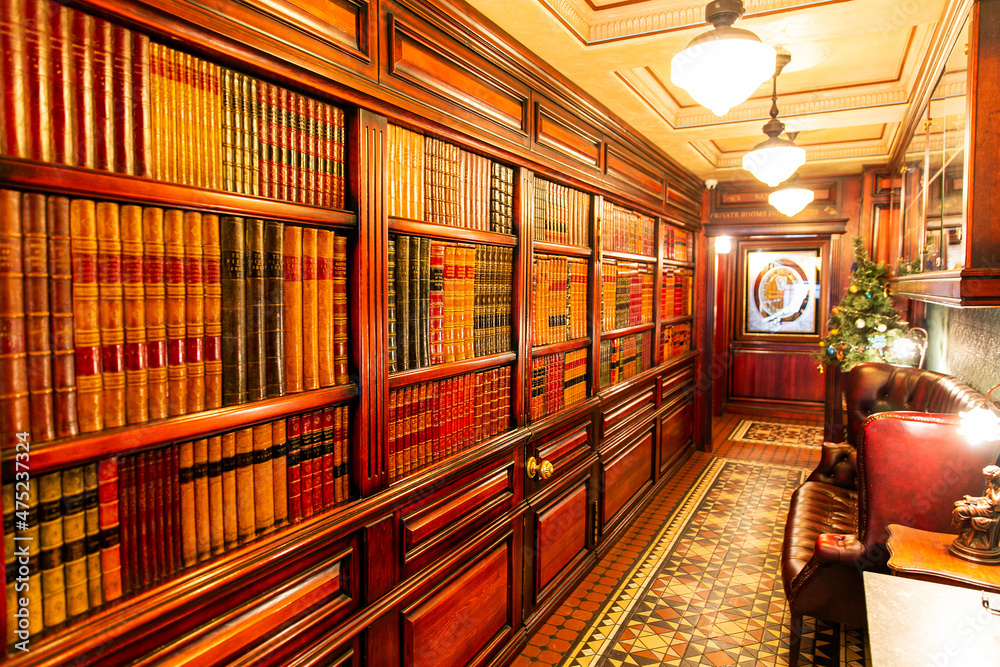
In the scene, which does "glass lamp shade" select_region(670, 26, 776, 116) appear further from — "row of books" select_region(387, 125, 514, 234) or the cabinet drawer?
the cabinet drawer

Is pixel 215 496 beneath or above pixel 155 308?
beneath

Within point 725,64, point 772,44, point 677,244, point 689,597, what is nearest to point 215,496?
point 725,64

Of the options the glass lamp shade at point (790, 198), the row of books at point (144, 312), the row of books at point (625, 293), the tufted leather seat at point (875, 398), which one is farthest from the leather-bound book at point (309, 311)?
the glass lamp shade at point (790, 198)

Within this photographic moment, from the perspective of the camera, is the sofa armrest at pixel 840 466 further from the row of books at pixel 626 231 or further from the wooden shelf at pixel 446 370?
the wooden shelf at pixel 446 370

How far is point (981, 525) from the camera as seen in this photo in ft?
5.81

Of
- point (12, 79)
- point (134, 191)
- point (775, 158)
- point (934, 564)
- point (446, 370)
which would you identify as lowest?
point (934, 564)

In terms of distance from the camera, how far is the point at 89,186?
1.09 metres

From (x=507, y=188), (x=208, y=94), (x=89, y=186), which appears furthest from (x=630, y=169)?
(x=89, y=186)

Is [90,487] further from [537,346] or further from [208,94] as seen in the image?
[537,346]

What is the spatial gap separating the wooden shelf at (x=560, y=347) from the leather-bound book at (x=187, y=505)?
Answer: 1.64m

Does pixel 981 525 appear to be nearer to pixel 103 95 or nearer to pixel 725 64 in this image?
pixel 725 64

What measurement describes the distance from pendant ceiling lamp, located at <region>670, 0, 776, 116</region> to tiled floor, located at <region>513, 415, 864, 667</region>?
2.38 meters

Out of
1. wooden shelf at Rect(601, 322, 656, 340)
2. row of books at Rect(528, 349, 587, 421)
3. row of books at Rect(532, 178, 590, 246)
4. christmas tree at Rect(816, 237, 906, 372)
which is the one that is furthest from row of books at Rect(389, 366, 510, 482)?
christmas tree at Rect(816, 237, 906, 372)

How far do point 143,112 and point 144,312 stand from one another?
41cm
